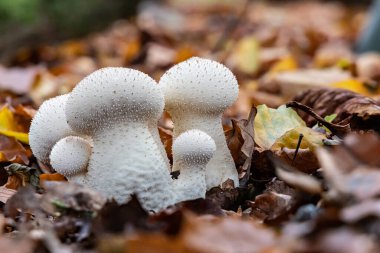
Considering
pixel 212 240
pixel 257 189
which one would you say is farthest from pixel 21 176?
pixel 212 240

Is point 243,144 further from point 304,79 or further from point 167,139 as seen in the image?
point 304,79

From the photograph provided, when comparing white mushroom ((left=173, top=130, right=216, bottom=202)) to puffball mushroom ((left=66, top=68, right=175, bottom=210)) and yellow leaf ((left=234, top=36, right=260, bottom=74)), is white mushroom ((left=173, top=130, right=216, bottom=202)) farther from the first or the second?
yellow leaf ((left=234, top=36, right=260, bottom=74))

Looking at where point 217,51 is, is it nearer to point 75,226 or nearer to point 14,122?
point 14,122

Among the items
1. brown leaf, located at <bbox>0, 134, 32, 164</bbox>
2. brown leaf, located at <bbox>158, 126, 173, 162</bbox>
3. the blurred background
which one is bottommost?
the blurred background

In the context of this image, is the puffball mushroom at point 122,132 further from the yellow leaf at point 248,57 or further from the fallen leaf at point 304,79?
the yellow leaf at point 248,57

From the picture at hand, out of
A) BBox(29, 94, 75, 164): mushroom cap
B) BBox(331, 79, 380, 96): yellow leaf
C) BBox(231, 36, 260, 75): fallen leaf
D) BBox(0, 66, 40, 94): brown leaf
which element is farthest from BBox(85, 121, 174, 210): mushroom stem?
BBox(231, 36, 260, 75): fallen leaf

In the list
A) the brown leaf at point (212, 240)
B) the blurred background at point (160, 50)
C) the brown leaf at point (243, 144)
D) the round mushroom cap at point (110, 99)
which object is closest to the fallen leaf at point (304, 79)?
the blurred background at point (160, 50)

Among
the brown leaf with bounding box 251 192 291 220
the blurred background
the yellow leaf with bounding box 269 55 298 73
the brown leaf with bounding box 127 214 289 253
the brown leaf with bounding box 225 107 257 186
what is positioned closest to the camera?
the brown leaf with bounding box 127 214 289 253
